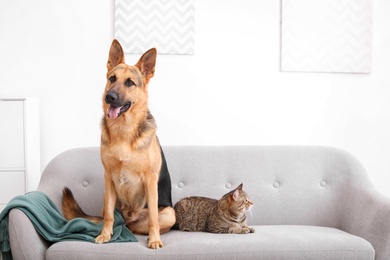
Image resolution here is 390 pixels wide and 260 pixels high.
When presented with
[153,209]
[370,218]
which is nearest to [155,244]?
[153,209]

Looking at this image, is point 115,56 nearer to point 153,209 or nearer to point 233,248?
point 153,209

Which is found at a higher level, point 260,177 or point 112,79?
point 112,79

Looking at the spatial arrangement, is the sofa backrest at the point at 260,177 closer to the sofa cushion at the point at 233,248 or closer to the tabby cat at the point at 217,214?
the tabby cat at the point at 217,214

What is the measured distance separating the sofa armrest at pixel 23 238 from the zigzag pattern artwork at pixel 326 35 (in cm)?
234

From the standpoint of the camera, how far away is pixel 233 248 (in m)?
2.49

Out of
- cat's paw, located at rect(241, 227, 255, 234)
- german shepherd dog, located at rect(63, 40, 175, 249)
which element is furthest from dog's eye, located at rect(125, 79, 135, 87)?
cat's paw, located at rect(241, 227, 255, 234)

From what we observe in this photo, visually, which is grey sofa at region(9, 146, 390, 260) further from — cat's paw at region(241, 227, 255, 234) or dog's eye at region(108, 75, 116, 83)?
dog's eye at region(108, 75, 116, 83)

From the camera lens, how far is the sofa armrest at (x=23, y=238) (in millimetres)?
2387

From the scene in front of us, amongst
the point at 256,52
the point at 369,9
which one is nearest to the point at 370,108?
the point at 369,9

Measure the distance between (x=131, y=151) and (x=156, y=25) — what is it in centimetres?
144

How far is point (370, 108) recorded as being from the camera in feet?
12.9

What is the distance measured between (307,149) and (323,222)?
1.75 ft

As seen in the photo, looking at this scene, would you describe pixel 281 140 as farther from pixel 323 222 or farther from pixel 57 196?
pixel 57 196

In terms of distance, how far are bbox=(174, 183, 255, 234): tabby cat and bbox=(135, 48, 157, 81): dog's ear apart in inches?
34.8
